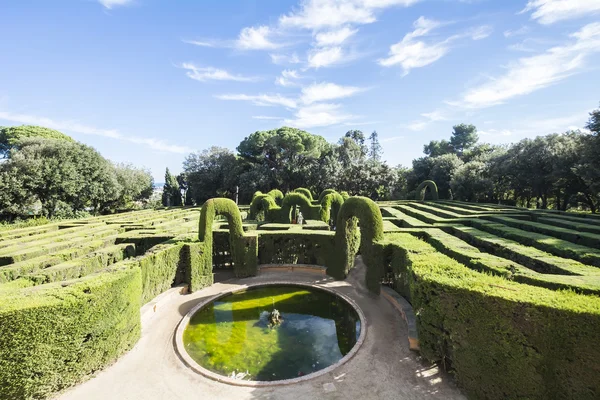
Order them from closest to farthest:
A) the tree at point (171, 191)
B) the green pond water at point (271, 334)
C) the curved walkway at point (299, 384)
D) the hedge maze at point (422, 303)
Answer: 1. the hedge maze at point (422, 303)
2. the curved walkway at point (299, 384)
3. the green pond water at point (271, 334)
4. the tree at point (171, 191)

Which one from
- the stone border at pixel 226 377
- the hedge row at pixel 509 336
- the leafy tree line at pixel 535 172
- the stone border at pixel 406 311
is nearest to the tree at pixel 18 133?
the stone border at pixel 226 377

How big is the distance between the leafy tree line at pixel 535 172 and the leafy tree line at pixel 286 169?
7.83 meters

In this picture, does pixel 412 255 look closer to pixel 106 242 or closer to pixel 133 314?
pixel 133 314

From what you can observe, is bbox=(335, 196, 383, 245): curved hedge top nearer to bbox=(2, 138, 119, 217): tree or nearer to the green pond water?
the green pond water

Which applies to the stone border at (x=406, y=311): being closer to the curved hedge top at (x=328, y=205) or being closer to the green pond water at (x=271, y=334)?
the green pond water at (x=271, y=334)

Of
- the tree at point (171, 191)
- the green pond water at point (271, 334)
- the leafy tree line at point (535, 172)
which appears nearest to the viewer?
the green pond water at point (271, 334)

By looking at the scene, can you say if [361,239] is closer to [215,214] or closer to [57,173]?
[215,214]

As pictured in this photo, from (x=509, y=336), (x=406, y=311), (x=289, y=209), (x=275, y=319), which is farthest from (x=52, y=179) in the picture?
(x=509, y=336)

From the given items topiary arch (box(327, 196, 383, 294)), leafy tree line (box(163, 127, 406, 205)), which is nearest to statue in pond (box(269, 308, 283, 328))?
topiary arch (box(327, 196, 383, 294))

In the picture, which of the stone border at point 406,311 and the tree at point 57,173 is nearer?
the stone border at point 406,311

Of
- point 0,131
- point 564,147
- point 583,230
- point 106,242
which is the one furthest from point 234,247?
point 0,131

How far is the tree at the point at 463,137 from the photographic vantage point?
73375mm

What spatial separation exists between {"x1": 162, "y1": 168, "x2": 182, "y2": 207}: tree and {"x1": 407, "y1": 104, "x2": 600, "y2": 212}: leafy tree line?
41923mm

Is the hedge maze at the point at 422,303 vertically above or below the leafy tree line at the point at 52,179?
below
